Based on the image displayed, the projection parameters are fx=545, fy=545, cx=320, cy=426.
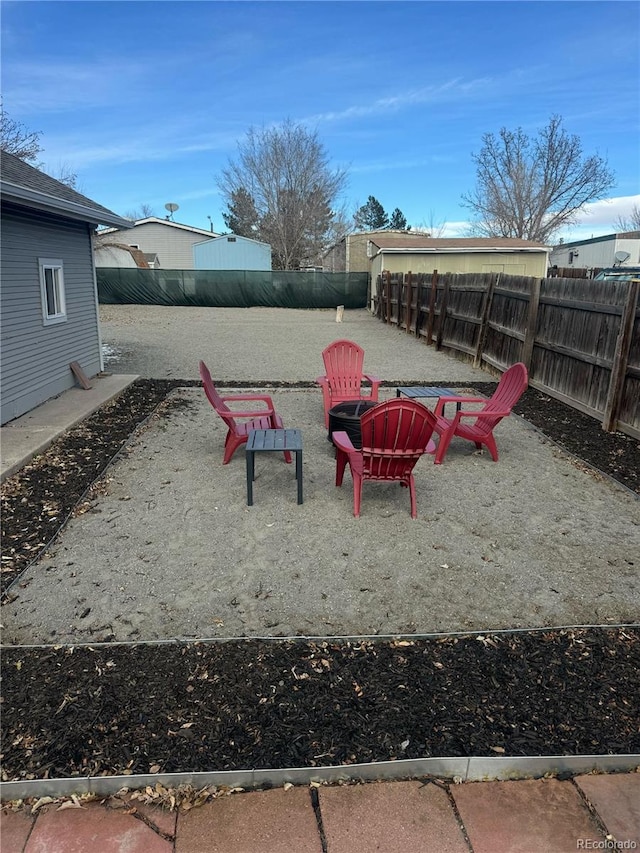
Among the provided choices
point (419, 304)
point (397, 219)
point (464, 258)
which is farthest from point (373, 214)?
point (419, 304)

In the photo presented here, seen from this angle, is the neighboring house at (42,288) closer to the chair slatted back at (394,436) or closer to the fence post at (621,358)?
the chair slatted back at (394,436)

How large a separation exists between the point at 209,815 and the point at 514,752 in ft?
3.67

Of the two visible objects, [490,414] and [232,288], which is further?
[232,288]

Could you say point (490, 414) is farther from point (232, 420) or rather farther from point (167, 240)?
point (167, 240)

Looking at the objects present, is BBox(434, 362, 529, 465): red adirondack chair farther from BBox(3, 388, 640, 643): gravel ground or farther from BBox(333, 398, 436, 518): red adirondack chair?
BBox(333, 398, 436, 518): red adirondack chair

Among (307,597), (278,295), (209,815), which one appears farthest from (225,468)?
(278,295)

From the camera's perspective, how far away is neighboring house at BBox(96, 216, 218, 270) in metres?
35.2

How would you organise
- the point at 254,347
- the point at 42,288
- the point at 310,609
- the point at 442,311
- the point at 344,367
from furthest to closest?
the point at 254,347
the point at 442,311
the point at 42,288
the point at 344,367
the point at 310,609

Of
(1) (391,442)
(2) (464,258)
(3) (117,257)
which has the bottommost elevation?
(1) (391,442)

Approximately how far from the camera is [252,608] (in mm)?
2963

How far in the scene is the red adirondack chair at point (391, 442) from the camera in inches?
146

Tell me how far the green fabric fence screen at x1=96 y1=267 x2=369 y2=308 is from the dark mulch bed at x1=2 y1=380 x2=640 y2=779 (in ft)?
82.0

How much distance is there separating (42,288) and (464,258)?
1971 cm

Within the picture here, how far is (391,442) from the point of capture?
3861mm
